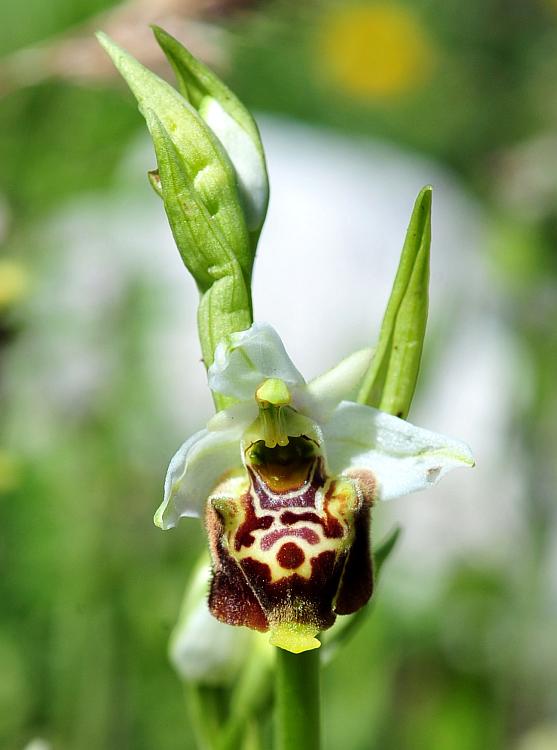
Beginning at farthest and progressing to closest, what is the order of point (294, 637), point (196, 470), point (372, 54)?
point (372, 54)
point (196, 470)
point (294, 637)

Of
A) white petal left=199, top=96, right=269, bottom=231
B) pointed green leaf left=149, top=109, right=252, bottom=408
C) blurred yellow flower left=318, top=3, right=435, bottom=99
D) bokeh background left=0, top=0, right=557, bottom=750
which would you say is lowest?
bokeh background left=0, top=0, right=557, bottom=750

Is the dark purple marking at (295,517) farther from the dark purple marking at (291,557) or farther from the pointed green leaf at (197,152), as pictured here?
the pointed green leaf at (197,152)

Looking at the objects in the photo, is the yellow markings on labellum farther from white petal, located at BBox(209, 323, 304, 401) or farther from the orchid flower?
white petal, located at BBox(209, 323, 304, 401)

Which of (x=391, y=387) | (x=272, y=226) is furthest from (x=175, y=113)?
(x=272, y=226)

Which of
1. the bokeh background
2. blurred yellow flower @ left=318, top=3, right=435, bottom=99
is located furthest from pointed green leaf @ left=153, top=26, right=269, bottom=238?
blurred yellow flower @ left=318, top=3, right=435, bottom=99

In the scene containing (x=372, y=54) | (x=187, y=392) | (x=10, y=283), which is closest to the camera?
(x=10, y=283)

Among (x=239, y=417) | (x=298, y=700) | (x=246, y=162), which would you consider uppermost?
(x=246, y=162)

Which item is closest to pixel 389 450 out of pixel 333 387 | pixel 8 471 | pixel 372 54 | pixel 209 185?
pixel 333 387

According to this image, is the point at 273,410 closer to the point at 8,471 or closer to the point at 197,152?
the point at 197,152
